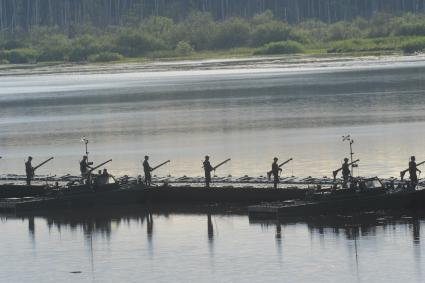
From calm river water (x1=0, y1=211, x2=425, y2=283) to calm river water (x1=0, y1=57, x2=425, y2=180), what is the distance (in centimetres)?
1382

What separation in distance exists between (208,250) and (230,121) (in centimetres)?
5897

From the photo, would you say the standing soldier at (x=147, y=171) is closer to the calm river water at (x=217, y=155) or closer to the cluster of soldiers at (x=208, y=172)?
Answer: the cluster of soldiers at (x=208, y=172)

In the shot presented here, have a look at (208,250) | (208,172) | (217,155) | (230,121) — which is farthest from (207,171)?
(230,121)

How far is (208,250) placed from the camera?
5034 centimetres

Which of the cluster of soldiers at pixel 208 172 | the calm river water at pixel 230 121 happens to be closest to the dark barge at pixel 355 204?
the cluster of soldiers at pixel 208 172

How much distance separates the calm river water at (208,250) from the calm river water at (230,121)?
45.3ft

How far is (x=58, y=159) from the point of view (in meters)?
84.2

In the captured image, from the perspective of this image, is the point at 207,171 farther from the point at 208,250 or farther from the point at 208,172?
the point at 208,250

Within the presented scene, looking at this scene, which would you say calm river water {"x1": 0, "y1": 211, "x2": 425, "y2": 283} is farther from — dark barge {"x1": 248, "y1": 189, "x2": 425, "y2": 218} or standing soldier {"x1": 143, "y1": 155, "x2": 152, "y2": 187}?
standing soldier {"x1": 143, "y1": 155, "x2": 152, "y2": 187}

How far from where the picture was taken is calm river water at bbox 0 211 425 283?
1789 inches

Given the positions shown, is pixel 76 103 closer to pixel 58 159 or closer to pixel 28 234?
pixel 58 159

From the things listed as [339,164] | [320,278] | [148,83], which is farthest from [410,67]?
[320,278]

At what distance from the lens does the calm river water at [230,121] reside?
256 ft

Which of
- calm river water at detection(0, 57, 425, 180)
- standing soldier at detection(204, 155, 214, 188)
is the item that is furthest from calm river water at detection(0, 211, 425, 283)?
calm river water at detection(0, 57, 425, 180)
